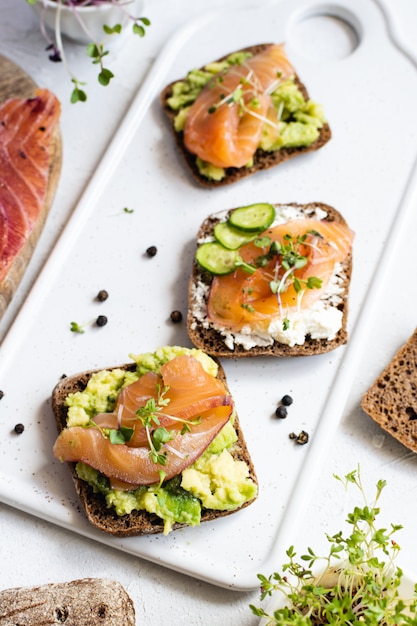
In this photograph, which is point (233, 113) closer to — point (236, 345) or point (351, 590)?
point (236, 345)

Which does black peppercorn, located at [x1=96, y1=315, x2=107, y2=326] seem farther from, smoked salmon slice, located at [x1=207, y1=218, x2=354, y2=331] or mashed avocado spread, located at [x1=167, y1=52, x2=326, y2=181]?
mashed avocado spread, located at [x1=167, y1=52, x2=326, y2=181]

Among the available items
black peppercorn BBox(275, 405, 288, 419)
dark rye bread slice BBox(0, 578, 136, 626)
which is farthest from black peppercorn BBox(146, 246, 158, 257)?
dark rye bread slice BBox(0, 578, 136, 626)

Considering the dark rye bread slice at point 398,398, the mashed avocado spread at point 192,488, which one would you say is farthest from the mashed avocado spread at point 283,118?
the mashed avocado spread at point 192,488

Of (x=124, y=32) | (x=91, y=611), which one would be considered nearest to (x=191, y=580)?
(x=91, y=611)

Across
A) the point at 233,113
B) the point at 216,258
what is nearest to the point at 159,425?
the point at 216,258

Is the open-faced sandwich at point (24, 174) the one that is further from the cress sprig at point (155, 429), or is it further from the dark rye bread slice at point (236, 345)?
the cress sprig at point (155, 429)
